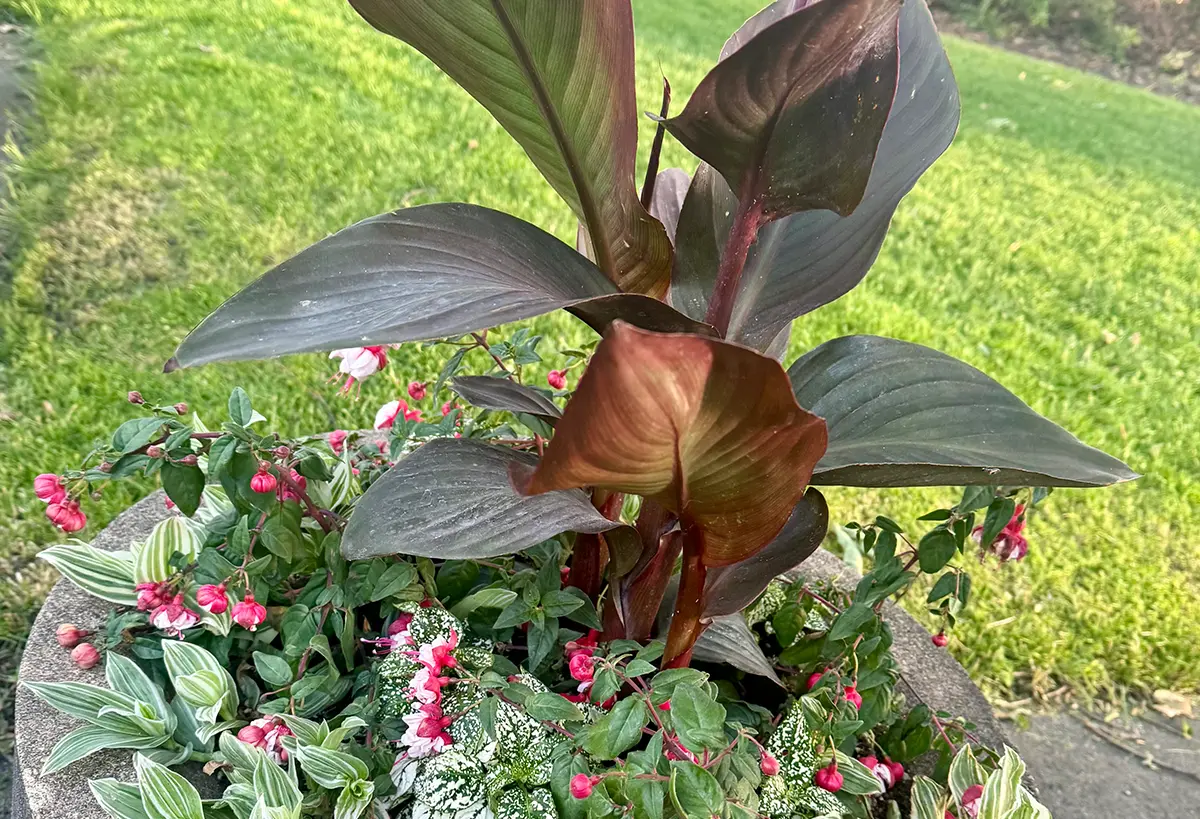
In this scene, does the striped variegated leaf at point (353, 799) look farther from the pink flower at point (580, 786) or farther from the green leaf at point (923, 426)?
the green leaf at point (923, 426)

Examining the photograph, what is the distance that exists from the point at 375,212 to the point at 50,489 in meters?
1.79

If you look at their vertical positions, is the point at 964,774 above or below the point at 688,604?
below

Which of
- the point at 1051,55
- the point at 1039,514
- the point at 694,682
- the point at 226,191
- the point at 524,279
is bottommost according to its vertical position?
the point at 1039,514

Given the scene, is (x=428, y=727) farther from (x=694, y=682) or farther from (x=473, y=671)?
(x=694, y=682)

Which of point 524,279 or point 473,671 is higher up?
point 524,279

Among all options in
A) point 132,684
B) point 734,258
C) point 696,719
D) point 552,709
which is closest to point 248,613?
point 132,684

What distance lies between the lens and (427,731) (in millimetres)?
704

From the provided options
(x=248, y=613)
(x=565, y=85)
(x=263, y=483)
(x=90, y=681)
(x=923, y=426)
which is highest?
(x=565, y=85)

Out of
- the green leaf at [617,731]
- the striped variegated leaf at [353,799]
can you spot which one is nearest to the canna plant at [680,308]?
the green leaf at [617,731]

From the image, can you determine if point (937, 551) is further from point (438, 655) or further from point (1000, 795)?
point (438, 655)

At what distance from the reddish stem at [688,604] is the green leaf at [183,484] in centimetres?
43

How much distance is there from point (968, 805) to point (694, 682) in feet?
1.08

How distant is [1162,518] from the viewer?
204 cm

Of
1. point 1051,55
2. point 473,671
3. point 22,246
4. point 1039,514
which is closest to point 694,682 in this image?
point 473,671
